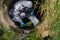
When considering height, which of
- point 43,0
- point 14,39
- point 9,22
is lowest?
point 14,39

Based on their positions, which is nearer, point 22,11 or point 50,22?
point 50,22

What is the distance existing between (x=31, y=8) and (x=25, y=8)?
0.07 metres

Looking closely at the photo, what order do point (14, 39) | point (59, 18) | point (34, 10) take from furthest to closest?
point (34, 10)
point (14, 39)
point (59, 18)

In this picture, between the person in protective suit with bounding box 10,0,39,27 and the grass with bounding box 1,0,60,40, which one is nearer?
the grass with bounding box 1,0,60,40

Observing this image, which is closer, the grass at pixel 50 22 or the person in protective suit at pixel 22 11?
the grass at pixel 50 22

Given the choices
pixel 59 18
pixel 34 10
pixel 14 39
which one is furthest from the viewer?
pixel 34 10

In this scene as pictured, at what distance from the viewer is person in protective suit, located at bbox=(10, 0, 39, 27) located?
2.61 m

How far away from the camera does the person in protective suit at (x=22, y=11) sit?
261cm

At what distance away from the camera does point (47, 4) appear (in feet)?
7.33

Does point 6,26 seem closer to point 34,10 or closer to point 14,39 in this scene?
point 14,39

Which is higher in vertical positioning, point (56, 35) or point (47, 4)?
point (47, 4)

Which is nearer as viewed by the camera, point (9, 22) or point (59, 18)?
point (59, 18)

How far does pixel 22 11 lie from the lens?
8.73 ft

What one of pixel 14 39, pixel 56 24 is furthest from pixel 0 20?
pixel 56 24
